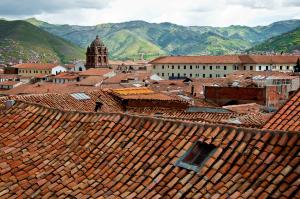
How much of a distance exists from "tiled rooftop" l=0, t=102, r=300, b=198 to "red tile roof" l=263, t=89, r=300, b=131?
3054mm

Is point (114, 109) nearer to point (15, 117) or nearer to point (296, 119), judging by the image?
point (15, 117)

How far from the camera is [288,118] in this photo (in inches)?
439

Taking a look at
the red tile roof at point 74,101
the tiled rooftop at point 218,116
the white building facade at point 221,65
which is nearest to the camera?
the tiled rooftop at point 218,116

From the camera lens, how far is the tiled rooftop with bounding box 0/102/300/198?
7148 mm

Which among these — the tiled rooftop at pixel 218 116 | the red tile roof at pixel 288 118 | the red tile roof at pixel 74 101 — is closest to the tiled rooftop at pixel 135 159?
the red tile roof at pixel 288 118

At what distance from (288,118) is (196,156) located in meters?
3.96

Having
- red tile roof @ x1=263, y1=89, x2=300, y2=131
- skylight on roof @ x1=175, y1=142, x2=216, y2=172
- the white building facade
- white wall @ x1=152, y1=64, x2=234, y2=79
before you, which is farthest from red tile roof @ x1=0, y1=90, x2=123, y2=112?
white wall @ x1=152, y1=64, x2=234, y2=79

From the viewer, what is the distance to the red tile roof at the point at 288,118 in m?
10.8

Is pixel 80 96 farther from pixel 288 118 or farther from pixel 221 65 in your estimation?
pixel 221 65

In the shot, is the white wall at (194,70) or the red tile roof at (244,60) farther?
the white wall at (194,70)

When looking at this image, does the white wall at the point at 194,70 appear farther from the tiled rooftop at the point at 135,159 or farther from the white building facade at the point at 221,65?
the tiled rooftop at the point at 135,159

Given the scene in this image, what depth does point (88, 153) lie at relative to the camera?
9445 millimetres

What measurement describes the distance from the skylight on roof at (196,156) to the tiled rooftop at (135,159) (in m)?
0.08

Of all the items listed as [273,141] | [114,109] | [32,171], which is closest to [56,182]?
[32,171]
